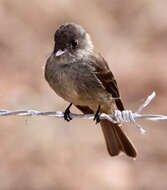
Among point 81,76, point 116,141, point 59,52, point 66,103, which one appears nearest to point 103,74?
point 81,76

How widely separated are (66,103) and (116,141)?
6.98 feet

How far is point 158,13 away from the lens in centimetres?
876

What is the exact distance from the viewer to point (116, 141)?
520cm

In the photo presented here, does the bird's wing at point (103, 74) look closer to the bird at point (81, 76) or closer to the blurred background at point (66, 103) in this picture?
the bird at point (81, 76)

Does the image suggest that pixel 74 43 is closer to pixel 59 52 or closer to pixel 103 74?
pixel 59 52

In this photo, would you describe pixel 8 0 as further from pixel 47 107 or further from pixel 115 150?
pixel 115 150

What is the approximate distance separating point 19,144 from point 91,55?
1904mm

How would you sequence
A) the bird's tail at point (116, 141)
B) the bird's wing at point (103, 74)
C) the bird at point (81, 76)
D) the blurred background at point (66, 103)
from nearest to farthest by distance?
the bird at point (81, 76), the bird's wing at point (103, 74), the bird's tail at point (116, 141), the blurred background at point (66, 103)

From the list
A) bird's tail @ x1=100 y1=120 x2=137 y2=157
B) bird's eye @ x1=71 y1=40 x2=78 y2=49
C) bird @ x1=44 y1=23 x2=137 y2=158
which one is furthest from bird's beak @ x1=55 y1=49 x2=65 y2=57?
bird's tail @ x1=100 y1=120 x2=137 y2=157

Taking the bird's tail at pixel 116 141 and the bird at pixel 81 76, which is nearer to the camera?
the bird at pixel 81 76

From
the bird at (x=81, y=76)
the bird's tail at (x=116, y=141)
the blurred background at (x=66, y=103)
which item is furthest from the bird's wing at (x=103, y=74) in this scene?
the blurred background at (x=66, y=103)

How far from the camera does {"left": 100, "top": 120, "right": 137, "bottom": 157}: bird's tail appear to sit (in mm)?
5074

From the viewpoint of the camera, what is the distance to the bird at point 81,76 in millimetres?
4848

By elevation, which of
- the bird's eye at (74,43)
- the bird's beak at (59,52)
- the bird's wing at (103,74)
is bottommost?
the bird's wing at (103,74)
